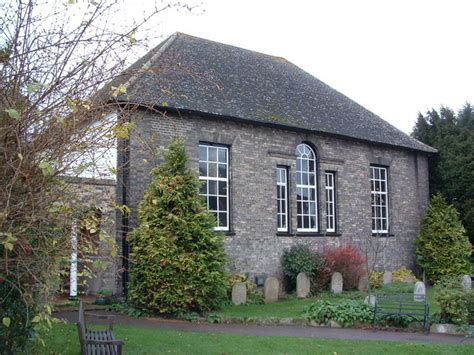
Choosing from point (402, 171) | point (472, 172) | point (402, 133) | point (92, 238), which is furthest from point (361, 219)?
point (92, 238)

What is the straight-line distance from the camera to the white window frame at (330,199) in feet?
73.0

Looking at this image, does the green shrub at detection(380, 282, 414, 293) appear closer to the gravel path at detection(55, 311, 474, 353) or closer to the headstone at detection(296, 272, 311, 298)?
the headstone at detection(296, 272, 311, 298)

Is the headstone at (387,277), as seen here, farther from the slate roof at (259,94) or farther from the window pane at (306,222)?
the slate roof at (259,94)

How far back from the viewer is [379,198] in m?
24.4

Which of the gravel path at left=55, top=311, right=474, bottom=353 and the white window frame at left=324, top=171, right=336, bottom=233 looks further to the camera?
the white window frame at left=324, top=171, right=336, bottom=233

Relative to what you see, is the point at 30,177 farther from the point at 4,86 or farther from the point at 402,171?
the point at 402,171

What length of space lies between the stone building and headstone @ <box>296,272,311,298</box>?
1.23m

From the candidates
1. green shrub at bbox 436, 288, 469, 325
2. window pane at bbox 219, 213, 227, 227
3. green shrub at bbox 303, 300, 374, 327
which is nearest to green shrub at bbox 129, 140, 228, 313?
green shrub at bbox 303, 300, 374, 327

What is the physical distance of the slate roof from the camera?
1884 cm

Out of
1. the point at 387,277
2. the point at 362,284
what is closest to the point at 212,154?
the point at 362,284

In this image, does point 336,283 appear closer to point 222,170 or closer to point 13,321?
point 222,170

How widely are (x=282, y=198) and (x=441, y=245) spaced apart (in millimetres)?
7430

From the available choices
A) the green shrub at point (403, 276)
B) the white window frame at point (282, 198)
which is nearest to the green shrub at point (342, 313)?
the white window frame at point (282, 198)

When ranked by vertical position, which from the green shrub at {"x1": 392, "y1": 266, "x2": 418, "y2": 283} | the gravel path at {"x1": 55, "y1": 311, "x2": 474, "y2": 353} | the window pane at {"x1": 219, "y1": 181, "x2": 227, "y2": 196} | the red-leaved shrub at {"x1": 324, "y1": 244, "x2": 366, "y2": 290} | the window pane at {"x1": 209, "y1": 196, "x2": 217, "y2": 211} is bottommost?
the gravel path at {"x1": 55, "y1": 311, "x2": 474, "y2": 353}
